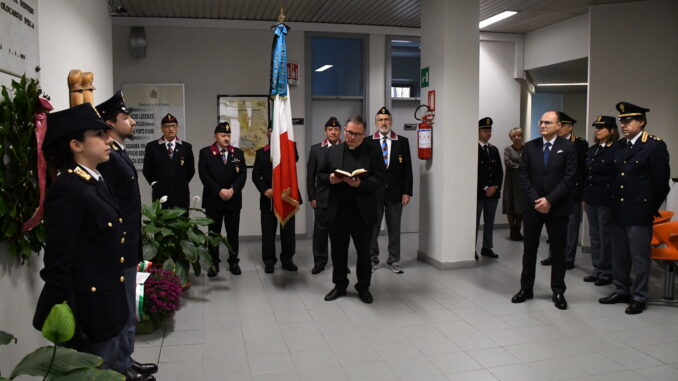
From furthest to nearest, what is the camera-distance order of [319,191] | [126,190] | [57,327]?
[319,191] < [126,190] < [57,327]

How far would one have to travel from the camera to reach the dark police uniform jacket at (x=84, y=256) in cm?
201

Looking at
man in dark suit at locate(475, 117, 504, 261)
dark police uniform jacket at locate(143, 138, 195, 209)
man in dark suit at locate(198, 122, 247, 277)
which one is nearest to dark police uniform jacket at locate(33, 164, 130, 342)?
man in dark suit at locate(198, 122, 247, 277)

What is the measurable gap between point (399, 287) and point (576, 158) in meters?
1.91

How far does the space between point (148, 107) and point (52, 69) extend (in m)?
4.00

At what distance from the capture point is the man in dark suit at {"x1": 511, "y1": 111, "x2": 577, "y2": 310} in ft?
13.9

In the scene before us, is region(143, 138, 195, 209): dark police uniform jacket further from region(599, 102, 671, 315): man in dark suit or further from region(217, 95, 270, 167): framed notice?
region(599, 102, 671, 315): man in dark suit

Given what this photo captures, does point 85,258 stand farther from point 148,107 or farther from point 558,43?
point 558,43

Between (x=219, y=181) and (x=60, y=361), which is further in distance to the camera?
(x=219, y=181)

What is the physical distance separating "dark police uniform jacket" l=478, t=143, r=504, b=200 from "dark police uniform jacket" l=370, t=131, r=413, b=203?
3.68 ft

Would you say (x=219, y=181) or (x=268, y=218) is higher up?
(x=219, y=181)

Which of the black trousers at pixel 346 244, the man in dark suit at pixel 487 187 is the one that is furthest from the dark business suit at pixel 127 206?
the man in dark suit at pixel 487 187

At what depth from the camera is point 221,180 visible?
5434mm

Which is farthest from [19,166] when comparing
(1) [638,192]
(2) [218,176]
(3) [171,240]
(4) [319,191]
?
(1) [638,192]

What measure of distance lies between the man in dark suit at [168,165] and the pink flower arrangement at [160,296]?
1.64 meters
